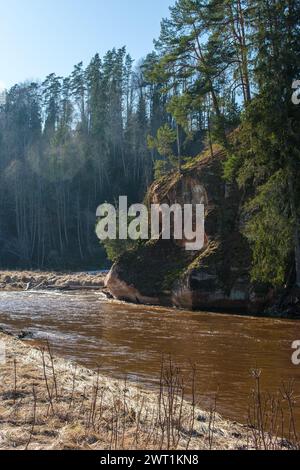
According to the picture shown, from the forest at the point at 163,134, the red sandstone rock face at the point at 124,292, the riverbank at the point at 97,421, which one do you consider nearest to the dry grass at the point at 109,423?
the riverbank at the point at 97,421

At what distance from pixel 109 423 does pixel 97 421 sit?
0.50 ft

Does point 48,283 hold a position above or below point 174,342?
below

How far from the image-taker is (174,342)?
13.6m

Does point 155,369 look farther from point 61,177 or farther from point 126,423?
point 61,177

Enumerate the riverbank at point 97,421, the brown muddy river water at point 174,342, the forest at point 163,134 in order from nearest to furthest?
the riverbank at point 97,421, the brown muddy river water at point 174,342, the forest at point 163,134

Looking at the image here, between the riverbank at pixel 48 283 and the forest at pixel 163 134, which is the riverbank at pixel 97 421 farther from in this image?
the riverbank at pixel 48 283

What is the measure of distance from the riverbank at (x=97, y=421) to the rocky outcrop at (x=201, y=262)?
13070 mm

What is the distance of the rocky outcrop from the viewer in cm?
2081

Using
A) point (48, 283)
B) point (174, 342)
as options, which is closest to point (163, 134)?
point (48, 283)

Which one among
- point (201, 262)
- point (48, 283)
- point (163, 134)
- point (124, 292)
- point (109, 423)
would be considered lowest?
point (48, 283)

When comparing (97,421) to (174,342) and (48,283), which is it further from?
(48,283)

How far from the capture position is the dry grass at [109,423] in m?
5.10

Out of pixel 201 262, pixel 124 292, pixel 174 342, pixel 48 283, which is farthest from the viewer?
pixel 48 283

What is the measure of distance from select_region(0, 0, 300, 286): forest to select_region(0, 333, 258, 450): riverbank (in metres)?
11.1
